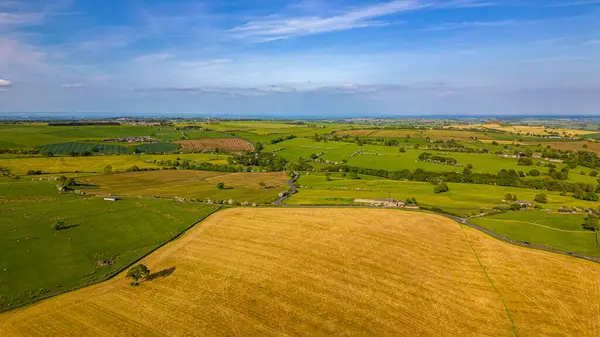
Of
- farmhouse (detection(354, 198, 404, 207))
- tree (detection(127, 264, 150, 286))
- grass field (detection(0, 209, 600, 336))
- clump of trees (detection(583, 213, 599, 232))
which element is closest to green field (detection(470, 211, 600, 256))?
clump of trees (detection(583, 213, 599, 232))

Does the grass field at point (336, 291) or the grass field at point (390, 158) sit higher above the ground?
the grass field at point (390, 158)

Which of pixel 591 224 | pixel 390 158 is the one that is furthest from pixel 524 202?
pixel 390 158

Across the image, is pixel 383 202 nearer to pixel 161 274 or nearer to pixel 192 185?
pixel 161 274

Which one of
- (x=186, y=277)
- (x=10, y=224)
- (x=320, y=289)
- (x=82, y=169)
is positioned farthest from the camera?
(x=82, y=169)

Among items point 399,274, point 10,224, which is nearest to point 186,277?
point 399,274

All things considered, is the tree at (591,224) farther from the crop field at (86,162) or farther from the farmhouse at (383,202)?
the crop field at (86,162)

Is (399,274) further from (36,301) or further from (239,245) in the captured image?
(36,301)

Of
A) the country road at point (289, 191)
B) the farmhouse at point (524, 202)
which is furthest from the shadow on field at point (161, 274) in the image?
the farmhouse at point (524, 202)
